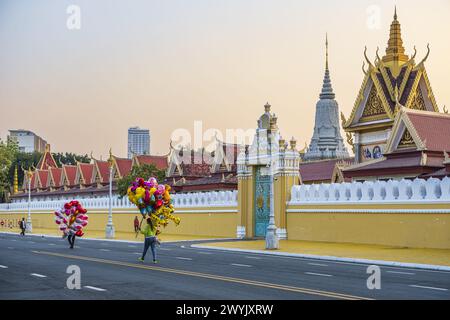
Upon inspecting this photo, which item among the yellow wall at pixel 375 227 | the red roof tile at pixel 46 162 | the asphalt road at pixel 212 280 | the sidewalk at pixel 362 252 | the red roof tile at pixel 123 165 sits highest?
the red roof tile at pixel 46 162

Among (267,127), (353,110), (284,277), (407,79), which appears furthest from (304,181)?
(284,277)

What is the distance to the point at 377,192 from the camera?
3022 cm

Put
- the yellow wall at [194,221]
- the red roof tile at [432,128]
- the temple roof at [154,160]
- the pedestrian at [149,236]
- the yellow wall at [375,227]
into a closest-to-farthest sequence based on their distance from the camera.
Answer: the pedestrian at [149,236] < the yellow wall at [375,227] < the red roof tile at [432,128] < the yellow wall at [194,221] < the temple roof at [154,160]

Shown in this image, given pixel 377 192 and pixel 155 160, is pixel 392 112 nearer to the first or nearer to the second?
pixel 377 192

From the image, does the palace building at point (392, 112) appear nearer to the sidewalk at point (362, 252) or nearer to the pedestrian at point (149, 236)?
the sidewalk at point (362, 252)

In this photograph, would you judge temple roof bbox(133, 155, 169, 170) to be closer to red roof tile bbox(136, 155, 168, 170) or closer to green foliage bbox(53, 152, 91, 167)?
red roof tile bbox(136, 155, 168, 170)

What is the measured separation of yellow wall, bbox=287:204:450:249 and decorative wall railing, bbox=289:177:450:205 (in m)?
0.33

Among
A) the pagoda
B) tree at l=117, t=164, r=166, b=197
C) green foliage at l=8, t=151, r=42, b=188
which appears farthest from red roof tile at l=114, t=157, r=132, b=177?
green foliage at l=8, t=151, r=42, b=188

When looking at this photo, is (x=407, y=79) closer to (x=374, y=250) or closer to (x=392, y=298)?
(x=374, y=250)

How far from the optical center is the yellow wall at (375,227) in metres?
27.2

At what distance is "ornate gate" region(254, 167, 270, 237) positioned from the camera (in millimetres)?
37812

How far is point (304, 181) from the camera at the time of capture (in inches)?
2096

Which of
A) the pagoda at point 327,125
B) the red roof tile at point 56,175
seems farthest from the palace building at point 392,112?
the red roof tile at point 56,175

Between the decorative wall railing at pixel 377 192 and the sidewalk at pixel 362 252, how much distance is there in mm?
2008
